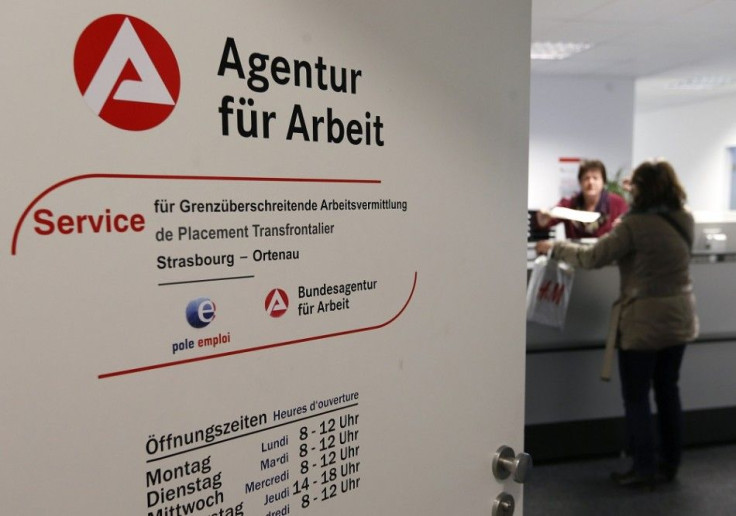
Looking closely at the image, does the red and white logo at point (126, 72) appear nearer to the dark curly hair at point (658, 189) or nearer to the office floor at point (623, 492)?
the dark curly hair at point (658, 189)

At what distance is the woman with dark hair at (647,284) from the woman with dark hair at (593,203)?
0.60 m

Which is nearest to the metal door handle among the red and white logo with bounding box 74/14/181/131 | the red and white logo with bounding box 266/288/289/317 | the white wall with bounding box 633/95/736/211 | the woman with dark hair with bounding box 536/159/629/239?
the red and white logo with bounding box 266/288/289/317

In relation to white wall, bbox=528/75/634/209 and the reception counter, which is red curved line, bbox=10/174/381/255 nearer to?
the reception counter

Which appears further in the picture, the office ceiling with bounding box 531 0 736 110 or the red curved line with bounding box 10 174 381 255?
the office ceiling with bounding box 531 0 736 110

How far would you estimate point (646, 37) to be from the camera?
5.61 meters

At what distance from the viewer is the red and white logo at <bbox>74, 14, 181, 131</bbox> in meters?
0.58

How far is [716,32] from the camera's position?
5492 millimetres

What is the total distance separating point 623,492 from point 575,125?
5535mm

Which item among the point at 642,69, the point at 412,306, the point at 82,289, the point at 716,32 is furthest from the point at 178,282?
the point at 642,69

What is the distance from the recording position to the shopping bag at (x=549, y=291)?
109 inches

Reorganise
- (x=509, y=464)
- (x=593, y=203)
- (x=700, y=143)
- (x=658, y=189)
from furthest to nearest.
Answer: (x=700, y=143), (x=593, y=203), (x=658, y=189), (x=509, y=464)

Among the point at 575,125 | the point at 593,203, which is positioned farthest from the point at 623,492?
the point at 575,125

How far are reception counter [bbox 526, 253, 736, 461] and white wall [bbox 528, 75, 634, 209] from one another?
426 cm

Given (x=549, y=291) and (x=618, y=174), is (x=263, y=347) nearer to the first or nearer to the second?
(x=549, y=291)
